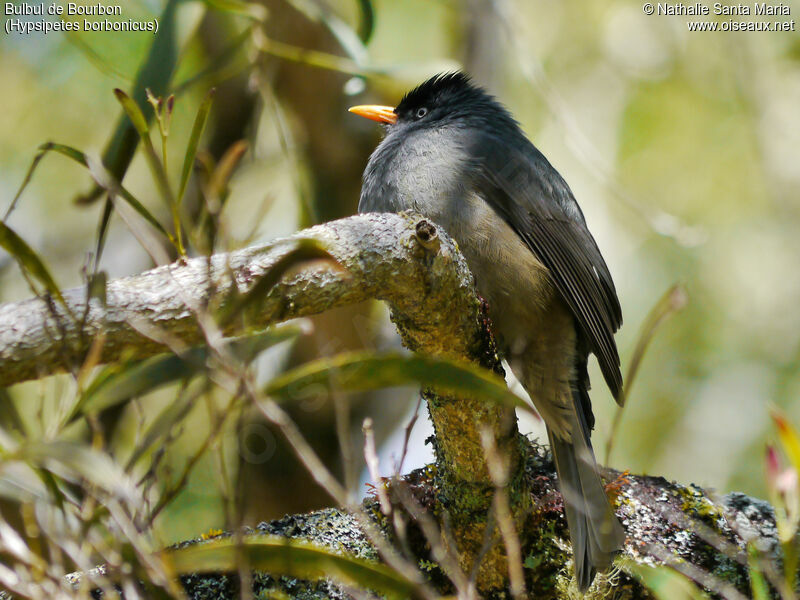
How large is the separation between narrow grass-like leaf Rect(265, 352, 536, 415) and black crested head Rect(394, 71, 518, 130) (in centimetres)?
299

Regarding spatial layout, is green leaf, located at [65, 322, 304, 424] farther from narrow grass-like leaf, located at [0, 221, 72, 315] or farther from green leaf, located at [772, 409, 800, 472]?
green leaf, located at [772, 409, 800, 472]

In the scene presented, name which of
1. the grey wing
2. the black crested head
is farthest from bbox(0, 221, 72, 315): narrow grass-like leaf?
the black crested head

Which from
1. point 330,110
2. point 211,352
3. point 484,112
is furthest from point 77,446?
point 330,110

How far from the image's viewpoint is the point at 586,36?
8898 mm

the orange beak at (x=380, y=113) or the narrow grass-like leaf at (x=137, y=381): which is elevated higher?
the orange beak at (x=380, y=113)

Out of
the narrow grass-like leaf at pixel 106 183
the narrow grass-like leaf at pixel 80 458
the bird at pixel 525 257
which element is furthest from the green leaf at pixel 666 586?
the narrow grass-like leaf at pixel 106 183

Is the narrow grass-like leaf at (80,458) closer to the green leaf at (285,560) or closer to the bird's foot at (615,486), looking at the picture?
the green leaf at (285,560)

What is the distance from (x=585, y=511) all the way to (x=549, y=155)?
5.91 metres

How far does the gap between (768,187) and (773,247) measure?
60cm

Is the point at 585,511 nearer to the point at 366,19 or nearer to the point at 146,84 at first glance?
the point at 146,84

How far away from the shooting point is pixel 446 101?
4.86m

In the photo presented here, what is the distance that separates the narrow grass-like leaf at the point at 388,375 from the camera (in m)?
1.91

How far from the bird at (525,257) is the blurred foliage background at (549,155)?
64cm

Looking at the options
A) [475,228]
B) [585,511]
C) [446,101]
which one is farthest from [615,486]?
[446,101]
